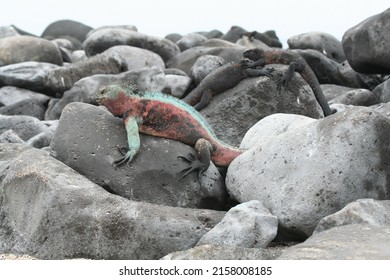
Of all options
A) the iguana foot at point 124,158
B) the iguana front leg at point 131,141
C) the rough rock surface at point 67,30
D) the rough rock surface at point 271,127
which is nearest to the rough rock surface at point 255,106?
the rough rock surface at point 271,127

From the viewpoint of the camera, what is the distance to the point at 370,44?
918 cm

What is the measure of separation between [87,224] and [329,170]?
1.71 metres

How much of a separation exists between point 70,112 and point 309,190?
229 centimetres

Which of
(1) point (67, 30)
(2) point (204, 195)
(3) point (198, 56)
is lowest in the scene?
(1) point (67, 30)

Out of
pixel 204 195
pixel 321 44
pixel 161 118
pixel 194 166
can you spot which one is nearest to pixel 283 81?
pixel 161 118

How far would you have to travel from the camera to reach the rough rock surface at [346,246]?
9.61 ft

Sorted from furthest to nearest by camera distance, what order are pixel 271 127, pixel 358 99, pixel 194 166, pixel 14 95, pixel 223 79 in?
1. pixel 14 95
2. pixel 358 99
3. pixel 223 79
4. pixel 271 127
5. pixel 194 166

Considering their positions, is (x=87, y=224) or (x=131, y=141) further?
(x=131, y=141)

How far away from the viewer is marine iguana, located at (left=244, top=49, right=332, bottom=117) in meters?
7.40

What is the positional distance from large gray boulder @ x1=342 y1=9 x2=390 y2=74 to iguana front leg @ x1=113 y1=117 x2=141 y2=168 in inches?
192

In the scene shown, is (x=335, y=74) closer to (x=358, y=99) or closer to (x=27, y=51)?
(x=358, y=99)

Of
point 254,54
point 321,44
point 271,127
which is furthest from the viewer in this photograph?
point 321,44

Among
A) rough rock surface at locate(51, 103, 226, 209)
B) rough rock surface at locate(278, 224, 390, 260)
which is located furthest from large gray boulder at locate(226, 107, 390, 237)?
rough rock surface at locate(278, 224, 390, 260)

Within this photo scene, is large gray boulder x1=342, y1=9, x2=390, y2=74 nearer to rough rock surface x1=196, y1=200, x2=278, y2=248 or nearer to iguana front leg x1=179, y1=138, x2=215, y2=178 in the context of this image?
iguana front leg x1=179, y1=138, x2=215, y2=178
